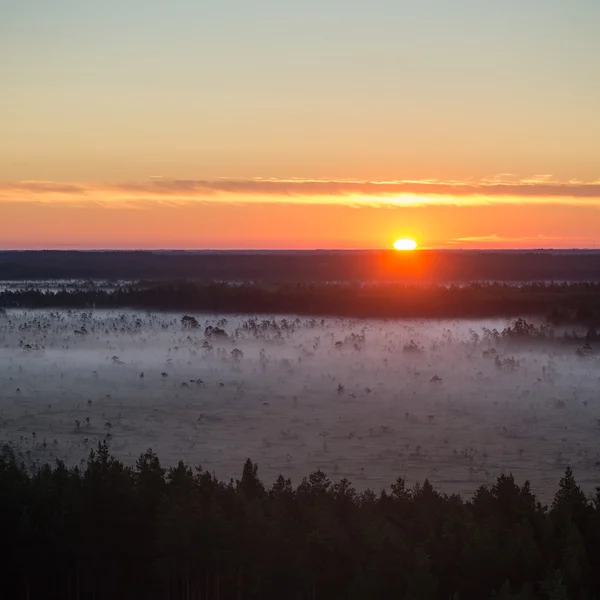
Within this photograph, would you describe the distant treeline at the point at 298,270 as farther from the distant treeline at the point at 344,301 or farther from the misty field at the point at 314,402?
the misty field at the point at 314,402

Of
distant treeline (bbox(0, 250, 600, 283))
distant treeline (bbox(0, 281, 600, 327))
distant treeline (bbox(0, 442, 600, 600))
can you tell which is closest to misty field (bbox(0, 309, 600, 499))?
distant treeline (bbox(0, 442, 600, 600))

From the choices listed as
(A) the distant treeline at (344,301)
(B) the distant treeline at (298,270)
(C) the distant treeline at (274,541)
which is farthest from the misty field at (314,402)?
(B) the distant treeline at (298,270)

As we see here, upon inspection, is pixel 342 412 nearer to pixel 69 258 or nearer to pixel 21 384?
pixel 21 384

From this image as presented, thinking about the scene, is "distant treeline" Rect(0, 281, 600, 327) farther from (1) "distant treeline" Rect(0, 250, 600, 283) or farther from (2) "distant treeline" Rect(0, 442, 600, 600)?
(2) "distant treeline" Rect(0, 442, 600, 600)

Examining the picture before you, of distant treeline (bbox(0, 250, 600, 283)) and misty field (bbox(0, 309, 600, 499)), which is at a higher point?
distant treeline (bbox(0, 250, 600, 283))

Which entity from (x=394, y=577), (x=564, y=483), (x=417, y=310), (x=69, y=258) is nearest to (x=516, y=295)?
(x=417, y=310)

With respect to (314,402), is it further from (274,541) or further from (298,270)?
(298,270)

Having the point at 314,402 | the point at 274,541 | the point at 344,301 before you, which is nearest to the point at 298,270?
the point at 344,301
